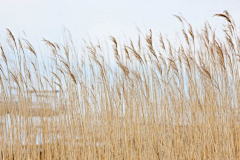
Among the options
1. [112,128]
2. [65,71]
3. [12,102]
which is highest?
[65,71]

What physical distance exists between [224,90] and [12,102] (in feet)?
5.68

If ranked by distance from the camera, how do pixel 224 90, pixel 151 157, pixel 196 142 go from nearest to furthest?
pixel 151 157 < pixel 196 142 < pixel 224 90

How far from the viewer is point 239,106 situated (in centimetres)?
300

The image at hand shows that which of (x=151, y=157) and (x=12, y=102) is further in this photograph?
(x=12, y=102)

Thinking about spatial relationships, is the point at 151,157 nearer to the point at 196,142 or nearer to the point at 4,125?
the point at 196,142

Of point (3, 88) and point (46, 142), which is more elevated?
point (3, 88)

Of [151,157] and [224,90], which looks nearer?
[151,157]

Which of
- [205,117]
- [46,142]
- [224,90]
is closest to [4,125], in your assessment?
[46,142]

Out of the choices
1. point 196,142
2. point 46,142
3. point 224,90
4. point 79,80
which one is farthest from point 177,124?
point 46,142

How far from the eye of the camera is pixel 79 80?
106 inches

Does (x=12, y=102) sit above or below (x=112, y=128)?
above

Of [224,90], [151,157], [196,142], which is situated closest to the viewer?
[151,157]

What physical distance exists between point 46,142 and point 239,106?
166 cm

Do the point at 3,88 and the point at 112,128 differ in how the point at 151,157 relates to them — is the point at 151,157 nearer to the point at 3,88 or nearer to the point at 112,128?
the point at 112,128
